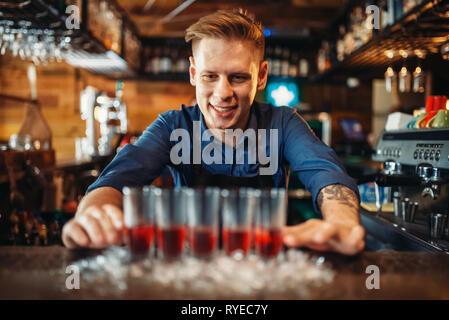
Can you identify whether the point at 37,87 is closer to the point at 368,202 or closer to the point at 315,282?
the point at 368,202

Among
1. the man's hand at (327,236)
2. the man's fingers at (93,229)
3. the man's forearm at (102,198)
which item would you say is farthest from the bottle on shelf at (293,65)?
the man's fingers at (93,229)

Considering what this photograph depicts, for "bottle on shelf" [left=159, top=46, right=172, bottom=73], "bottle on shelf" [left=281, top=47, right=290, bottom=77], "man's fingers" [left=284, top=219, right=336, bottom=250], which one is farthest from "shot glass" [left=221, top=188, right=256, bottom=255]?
"bottle on shelf" [left=281, top=47, right=290, bottom=77]

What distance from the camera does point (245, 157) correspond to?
150cm

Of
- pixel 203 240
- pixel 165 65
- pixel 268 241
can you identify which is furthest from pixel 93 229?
pixel 165 65

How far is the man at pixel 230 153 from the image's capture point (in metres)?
0.85

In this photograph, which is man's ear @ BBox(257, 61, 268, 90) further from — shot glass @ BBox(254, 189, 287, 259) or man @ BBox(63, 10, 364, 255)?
shot glass @ BBox(254, 189, 287, 259)

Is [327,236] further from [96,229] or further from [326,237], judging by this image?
[96,229]

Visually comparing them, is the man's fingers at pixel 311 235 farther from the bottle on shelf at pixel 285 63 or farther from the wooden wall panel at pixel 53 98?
the wooden wall panel at pixel 53 98

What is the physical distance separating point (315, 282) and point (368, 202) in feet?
4.89

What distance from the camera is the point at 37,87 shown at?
5332 millimetres

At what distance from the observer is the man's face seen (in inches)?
50.1

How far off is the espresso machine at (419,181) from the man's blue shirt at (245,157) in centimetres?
28
